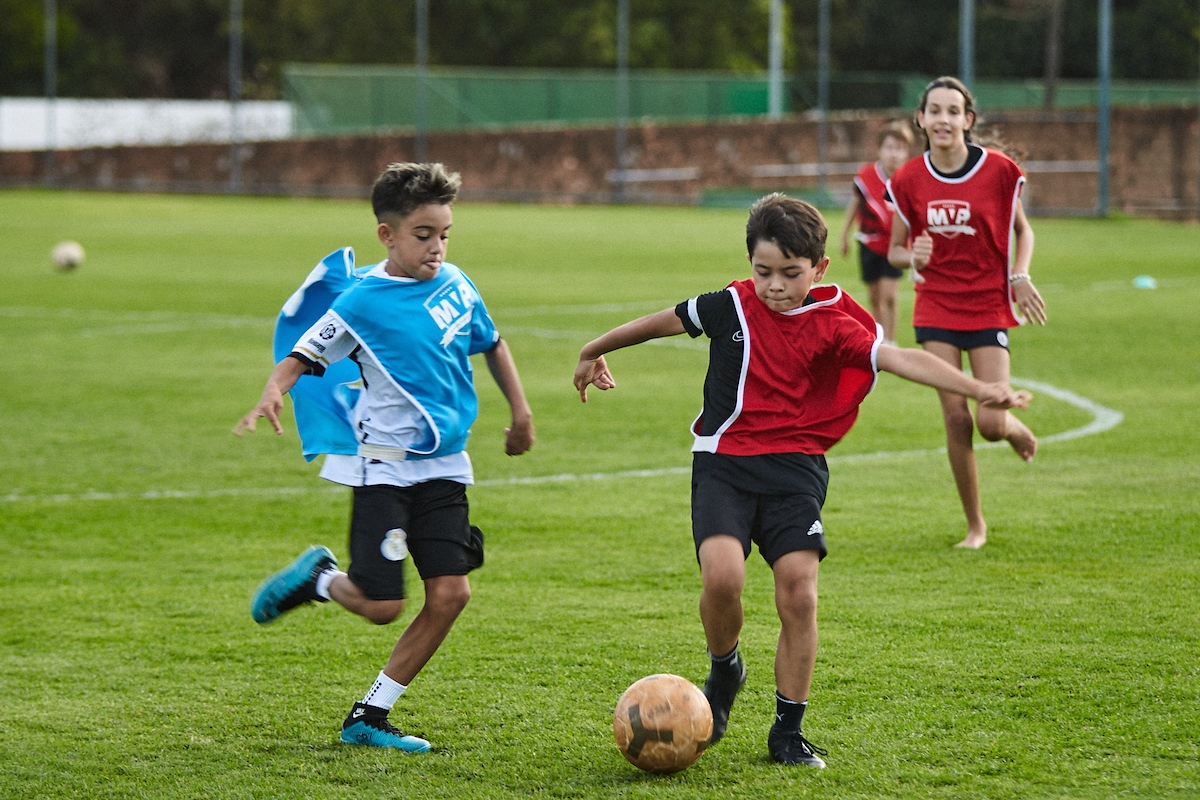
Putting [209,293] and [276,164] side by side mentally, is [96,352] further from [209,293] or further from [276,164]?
[276,164]

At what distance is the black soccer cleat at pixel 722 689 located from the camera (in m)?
4.83

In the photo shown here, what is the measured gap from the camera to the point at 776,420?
4734 millimetres

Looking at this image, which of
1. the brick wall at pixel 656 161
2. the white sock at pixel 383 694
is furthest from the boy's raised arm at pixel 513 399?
the brick wall at pixel 656 161

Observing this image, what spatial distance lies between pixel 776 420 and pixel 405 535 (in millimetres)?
1131

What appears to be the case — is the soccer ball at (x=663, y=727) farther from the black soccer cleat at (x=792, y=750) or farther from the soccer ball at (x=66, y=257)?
the soccer ball at (x=66, y=257)

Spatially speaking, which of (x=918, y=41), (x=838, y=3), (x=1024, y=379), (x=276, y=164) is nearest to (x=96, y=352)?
(x=1024, y=379)

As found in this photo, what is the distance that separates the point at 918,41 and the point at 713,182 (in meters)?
14.6

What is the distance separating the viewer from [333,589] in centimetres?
493

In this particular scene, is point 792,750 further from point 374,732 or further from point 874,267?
point 874,267

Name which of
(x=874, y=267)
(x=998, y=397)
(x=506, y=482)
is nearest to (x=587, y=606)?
(x=998, y=397)

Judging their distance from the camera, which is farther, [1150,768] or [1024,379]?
[1024,379]

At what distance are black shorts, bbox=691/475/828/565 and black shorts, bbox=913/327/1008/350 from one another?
2987mm

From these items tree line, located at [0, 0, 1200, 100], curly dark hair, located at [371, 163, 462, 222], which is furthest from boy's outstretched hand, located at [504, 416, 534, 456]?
tree line, located at [0, 0, 1200, 100]

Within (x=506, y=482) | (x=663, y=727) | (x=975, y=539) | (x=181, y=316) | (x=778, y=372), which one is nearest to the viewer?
(x=663, y=727)
